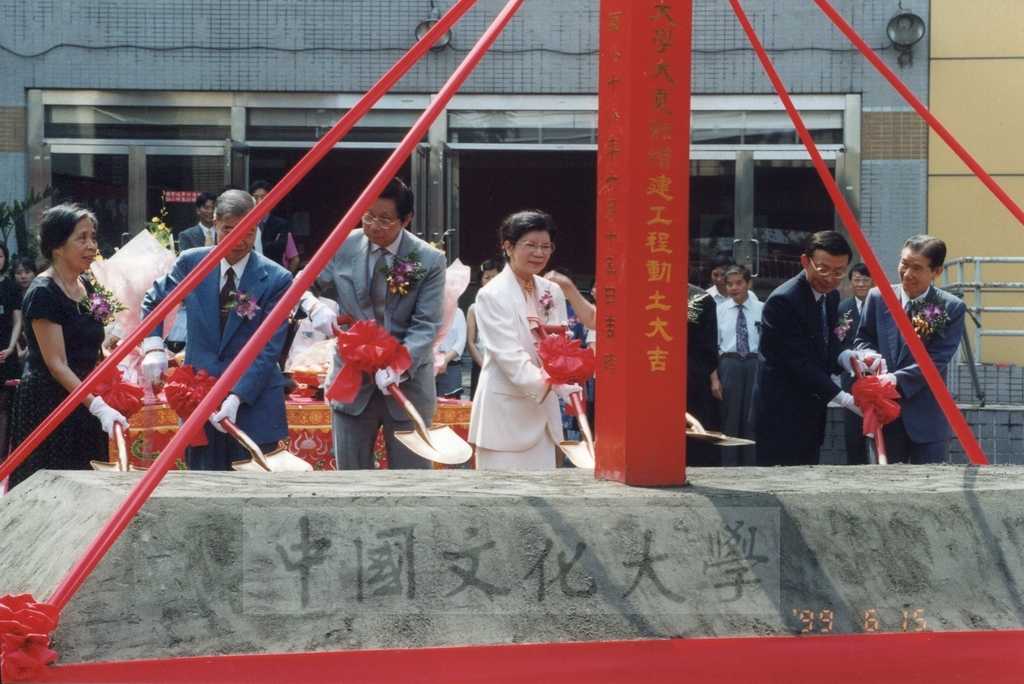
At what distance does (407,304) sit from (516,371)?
21.3 inches

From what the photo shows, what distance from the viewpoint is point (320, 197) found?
1116 cm

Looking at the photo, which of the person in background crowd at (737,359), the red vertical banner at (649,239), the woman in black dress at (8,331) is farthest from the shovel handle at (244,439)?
the woman in black dress at (8,331)

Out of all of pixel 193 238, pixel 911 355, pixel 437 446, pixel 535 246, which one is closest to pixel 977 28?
pixel 911 355

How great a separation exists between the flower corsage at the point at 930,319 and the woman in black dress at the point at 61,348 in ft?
10.9

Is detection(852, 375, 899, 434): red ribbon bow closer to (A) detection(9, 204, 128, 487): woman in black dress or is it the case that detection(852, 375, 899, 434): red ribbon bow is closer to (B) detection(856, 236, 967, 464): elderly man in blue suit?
(B) detection(856, 236, 967, 464): elderly man in blue suit

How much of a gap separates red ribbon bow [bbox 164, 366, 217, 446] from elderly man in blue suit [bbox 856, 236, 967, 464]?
2.80 meters

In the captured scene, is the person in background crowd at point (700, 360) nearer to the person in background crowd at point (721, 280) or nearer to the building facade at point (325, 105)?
the person in background crowd at point (721, 280)

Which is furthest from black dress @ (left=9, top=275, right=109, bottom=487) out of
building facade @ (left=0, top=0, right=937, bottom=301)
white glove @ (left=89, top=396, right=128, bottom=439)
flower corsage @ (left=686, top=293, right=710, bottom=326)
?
building facade @ (left=0, top=0, right=937, bottom=301)

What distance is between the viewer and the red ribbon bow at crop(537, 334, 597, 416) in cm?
488

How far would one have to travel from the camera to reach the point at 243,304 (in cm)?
480

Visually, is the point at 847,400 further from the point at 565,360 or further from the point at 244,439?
the point at 244,439

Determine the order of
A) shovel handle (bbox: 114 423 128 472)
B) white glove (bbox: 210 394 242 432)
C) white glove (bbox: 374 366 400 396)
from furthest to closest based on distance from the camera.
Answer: white glove (bbox: 374 366 400 396), white glove (bbox: 210 394 242 432), shovel handle (bbox: 114 423 128 472)

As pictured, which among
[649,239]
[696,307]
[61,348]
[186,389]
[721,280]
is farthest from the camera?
[721,280]

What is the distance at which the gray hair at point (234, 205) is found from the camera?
16.3 feet
